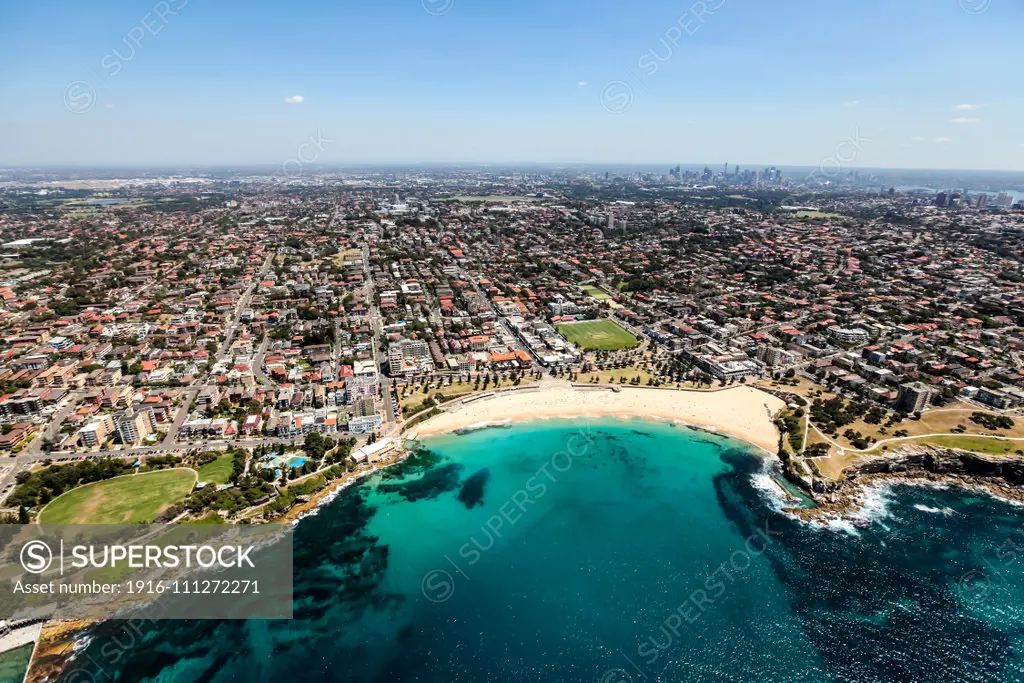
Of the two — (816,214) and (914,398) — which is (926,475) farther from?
(816,214)

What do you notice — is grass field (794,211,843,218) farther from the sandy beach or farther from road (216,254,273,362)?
road (216,254,273,362)

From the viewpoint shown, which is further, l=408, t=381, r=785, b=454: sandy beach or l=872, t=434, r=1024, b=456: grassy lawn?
l=408, t=381, r=785, b=454: sandy beach

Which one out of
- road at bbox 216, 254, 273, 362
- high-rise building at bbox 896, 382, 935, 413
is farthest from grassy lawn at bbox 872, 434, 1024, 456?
road at bbox 216, 254, 273, 362

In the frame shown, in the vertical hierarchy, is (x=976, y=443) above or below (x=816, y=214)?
below

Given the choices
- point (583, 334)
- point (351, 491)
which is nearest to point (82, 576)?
point (351, 491)

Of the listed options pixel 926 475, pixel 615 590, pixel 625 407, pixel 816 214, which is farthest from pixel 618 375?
pixel 816 214

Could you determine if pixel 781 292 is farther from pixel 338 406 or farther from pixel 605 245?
pixel 338 406

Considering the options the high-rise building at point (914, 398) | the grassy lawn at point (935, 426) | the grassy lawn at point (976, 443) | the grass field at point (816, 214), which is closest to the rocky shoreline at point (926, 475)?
the grassy lawn at point (976, 443)

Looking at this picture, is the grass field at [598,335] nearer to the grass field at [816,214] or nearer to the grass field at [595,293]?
the grass field at [595,293]
